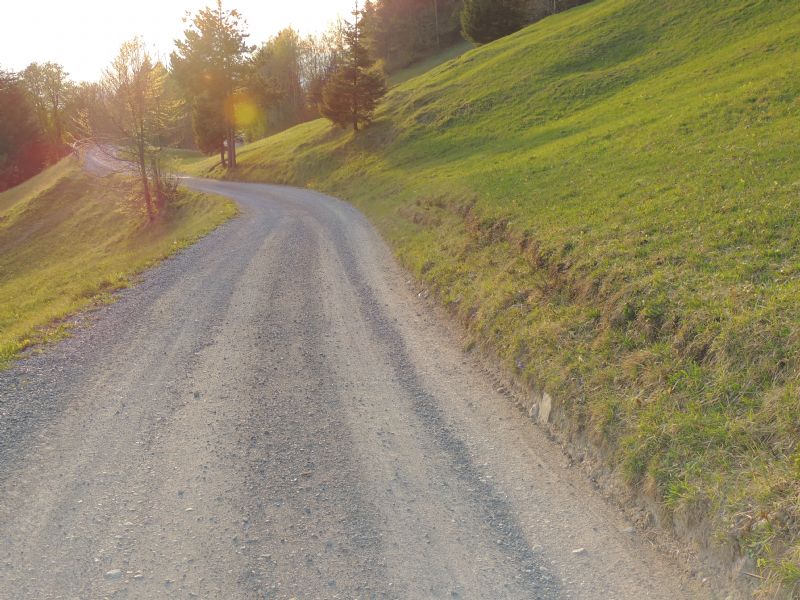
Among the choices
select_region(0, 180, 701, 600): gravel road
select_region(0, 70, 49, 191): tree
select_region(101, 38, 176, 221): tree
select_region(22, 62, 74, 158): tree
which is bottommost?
select_region(0, 180, 701, 600): gravel road

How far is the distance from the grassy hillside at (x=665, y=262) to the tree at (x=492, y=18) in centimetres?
2729

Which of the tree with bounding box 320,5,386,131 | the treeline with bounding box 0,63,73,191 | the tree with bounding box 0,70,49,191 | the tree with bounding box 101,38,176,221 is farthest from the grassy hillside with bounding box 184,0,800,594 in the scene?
the tree with bounding box 0,70,49,191

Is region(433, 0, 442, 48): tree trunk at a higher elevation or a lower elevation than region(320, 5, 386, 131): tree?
higher

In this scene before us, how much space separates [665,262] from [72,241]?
114 feet

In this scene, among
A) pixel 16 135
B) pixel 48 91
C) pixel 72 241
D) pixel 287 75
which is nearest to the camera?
pixel 72 241

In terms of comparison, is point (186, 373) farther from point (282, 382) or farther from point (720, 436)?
point (720, 436)

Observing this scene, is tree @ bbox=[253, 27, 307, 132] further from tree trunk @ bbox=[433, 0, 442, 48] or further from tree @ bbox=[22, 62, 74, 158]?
tree @ bbox=[22, 62, 74, 158]

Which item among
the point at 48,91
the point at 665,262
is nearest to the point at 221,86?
the point at 48,91

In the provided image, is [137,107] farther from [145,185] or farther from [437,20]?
[437,20]

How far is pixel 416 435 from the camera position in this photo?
252 inches

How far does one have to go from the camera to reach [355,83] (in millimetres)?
37750

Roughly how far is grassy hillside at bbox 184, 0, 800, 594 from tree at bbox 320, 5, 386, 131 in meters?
13.9

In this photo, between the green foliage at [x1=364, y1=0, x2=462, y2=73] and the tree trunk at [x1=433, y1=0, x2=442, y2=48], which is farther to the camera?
the green foliage at [x1=364, y1=0, x2=462, y2=73]

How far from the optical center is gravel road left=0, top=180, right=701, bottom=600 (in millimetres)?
4348
